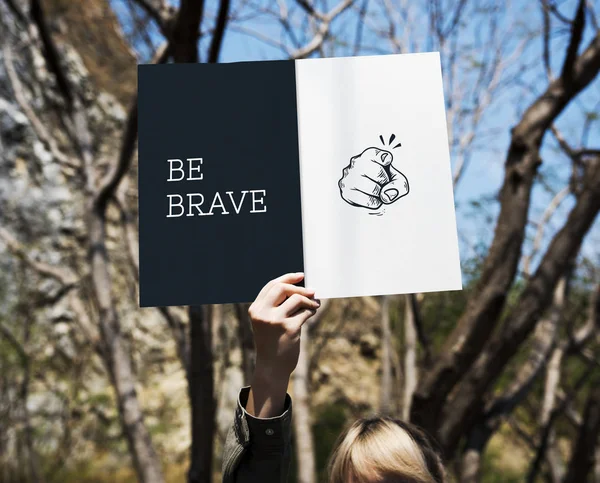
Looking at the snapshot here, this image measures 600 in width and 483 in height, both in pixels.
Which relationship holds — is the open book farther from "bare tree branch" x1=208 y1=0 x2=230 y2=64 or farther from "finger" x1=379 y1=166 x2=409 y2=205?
"bare tree branch" x1=208 y1=0 x2=230 y2=64

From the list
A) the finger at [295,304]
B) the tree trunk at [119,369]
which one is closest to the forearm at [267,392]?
the finger at [295,304]

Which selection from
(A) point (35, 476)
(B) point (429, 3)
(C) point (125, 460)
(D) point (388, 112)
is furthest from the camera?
(C) point (125, 460)

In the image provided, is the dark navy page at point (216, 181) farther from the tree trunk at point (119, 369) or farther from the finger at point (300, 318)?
the tree trunk at point (119, 369)

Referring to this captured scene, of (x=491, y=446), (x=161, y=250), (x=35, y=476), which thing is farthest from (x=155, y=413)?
(x=161, y=250)

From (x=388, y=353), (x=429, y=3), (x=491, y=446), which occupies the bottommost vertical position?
(x=491, y=446)

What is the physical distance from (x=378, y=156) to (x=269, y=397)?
61 cm

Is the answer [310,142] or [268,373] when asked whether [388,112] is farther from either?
[268,373]

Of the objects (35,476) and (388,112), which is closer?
(388,112)

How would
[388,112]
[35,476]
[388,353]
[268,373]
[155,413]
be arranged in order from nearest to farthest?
[268,373] < [388,112] < [388,353] < [35,476] < [155,413]

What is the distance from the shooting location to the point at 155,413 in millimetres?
13234

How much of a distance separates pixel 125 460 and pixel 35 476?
2.86 metres

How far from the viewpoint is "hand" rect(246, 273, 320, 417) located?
118cm

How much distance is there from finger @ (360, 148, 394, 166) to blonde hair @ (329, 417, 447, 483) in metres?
0.59

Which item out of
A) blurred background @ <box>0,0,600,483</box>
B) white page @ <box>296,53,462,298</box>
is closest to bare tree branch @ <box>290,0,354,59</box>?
blurred background @ <box>0,0,600,483</box>
